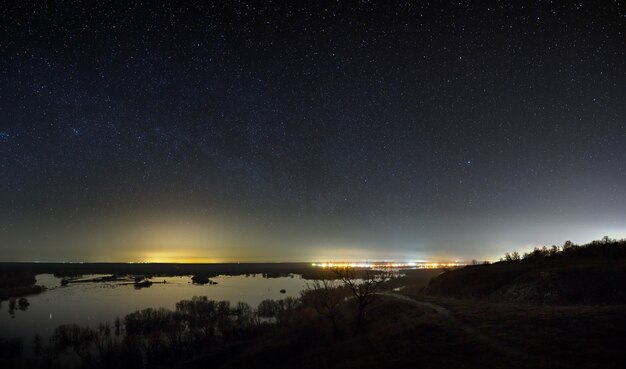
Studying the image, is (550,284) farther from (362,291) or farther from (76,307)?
(76,307)

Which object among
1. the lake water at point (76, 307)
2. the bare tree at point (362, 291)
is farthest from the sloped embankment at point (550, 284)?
the lake water at point (76, 307)

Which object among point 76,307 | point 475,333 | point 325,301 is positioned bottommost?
point 76,307

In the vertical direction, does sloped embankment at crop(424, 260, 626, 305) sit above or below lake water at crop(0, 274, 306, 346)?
above

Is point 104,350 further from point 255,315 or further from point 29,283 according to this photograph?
point 29,283

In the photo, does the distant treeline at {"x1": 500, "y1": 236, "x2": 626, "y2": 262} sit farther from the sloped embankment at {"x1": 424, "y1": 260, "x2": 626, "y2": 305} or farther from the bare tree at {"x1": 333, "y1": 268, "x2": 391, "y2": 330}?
the bare tree at {"x1": 333, "y1": 268, "x2": 391, "y2": 330}

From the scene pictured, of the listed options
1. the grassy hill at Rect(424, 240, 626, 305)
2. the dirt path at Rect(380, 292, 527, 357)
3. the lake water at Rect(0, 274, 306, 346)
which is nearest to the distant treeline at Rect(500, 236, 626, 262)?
the grassy hill at Rect(424, 240, 626, 305)

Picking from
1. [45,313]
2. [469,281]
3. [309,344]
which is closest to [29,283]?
[45,313]

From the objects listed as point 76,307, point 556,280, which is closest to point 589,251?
point 556,280

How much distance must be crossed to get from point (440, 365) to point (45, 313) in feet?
215

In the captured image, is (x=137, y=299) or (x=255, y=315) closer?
(x=255, y=315)

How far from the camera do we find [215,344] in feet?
140

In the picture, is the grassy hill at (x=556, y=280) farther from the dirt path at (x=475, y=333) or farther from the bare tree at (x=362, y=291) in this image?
the bare tree at (x=362, y=291)

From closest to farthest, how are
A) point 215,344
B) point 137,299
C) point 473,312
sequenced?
point 473,312
point 215,344
point 137,299

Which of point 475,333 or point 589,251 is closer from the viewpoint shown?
point 475,333
